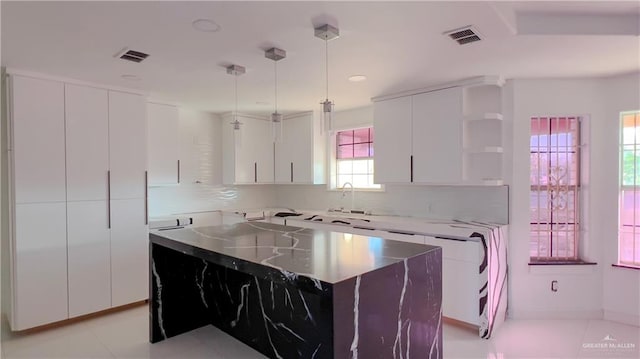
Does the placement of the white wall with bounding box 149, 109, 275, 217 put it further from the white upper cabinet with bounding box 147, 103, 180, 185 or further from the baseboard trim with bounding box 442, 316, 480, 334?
the baseboard trim with bounding box 442, 316, 480, 334

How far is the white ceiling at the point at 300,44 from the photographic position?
199 cm

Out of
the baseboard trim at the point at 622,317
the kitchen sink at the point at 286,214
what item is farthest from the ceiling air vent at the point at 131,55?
the baseboard trim at the point at 622,317

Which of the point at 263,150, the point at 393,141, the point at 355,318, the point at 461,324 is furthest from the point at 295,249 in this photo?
the point at 263,150

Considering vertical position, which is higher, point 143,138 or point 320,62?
point 320,62

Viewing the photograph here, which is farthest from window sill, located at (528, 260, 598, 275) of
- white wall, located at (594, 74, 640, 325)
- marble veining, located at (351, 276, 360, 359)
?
marble veining, located at (351, 276, 360, 359)

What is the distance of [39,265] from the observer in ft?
10.4

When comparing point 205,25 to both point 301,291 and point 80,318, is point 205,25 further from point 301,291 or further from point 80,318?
point 80,318

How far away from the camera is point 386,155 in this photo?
4117 mm

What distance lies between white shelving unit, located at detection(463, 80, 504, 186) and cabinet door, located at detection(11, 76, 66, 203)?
381cm

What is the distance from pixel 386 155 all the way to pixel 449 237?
47.8 inches

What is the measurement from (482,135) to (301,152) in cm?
242

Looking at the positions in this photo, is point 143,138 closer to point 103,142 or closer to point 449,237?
point 103,142

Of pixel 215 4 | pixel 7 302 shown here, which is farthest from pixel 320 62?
pixel 7 302

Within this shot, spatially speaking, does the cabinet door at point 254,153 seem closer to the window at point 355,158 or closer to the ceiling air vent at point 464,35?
the window at point 355,158
